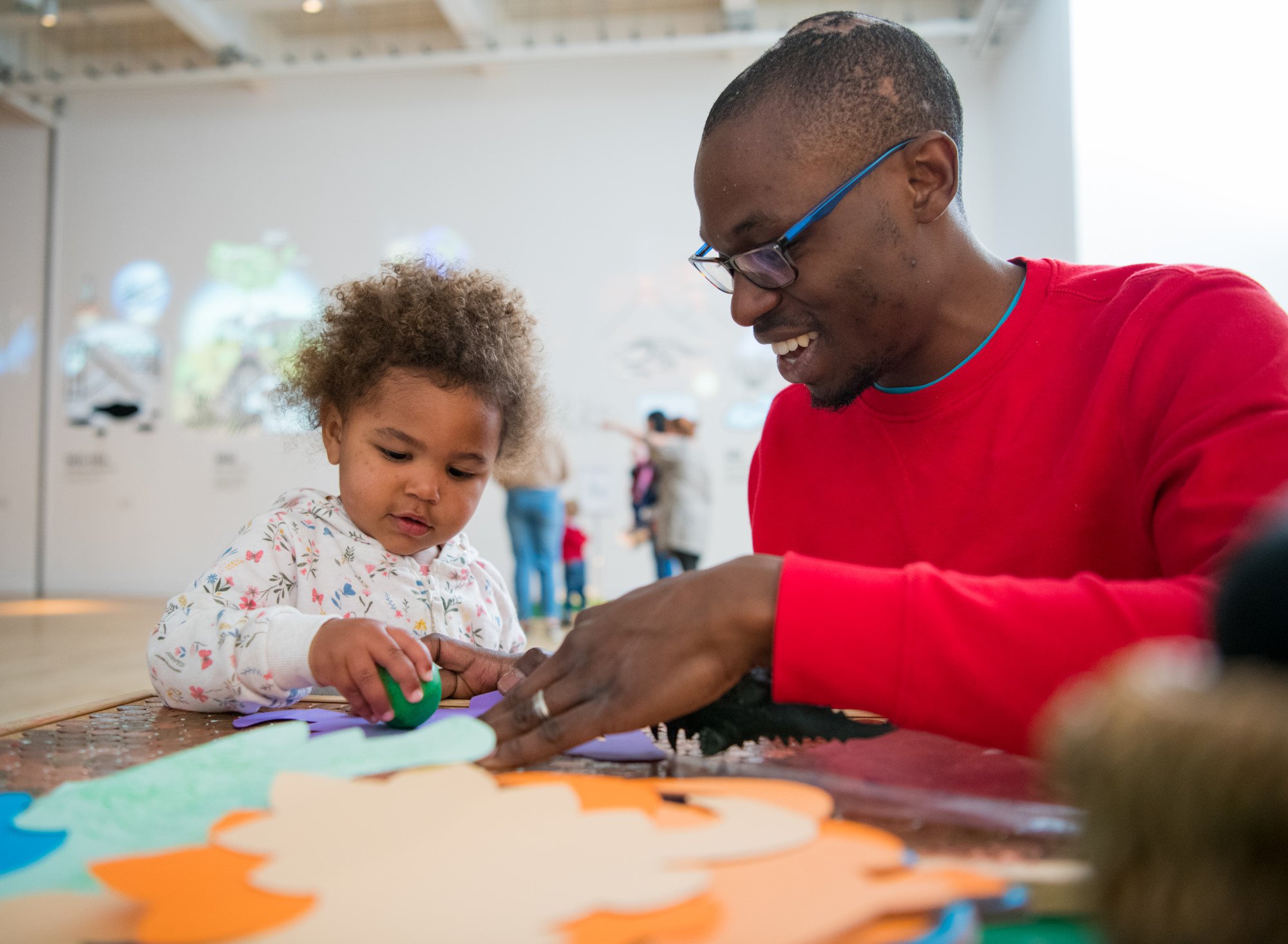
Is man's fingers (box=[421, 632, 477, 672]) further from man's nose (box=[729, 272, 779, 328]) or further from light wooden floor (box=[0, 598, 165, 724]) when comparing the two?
light wooden floor (box=[0, 598, 165, 724])

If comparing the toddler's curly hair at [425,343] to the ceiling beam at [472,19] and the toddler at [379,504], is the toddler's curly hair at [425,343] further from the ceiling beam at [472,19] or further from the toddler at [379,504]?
the ceiling beam at [472,19]

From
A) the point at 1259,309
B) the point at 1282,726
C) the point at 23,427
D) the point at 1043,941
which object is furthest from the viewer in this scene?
the point at 23,427

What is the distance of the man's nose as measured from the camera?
0.95 m

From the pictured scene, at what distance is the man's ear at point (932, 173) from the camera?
94cm

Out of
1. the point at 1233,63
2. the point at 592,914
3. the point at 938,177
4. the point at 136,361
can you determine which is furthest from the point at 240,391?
the point at 592,914

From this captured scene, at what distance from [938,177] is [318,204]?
6578 mm

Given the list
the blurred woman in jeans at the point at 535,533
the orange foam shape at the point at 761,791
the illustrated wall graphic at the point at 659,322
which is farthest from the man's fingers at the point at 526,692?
the illustrated wall graphic at the point at 659,322

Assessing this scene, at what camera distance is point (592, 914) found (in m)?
0.35

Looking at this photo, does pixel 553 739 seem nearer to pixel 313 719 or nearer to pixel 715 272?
pixel 313 719

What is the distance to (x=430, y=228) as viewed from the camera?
6.65 m

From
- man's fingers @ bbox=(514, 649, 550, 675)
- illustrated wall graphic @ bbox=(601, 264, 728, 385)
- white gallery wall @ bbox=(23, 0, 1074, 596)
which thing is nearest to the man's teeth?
man's fingers @ bbox=(514, 649, 550, 675)

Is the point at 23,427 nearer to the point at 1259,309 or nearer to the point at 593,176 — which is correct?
the point at 593,176

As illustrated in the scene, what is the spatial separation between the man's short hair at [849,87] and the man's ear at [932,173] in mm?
25

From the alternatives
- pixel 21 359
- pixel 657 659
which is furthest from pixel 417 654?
pixel 21 359
